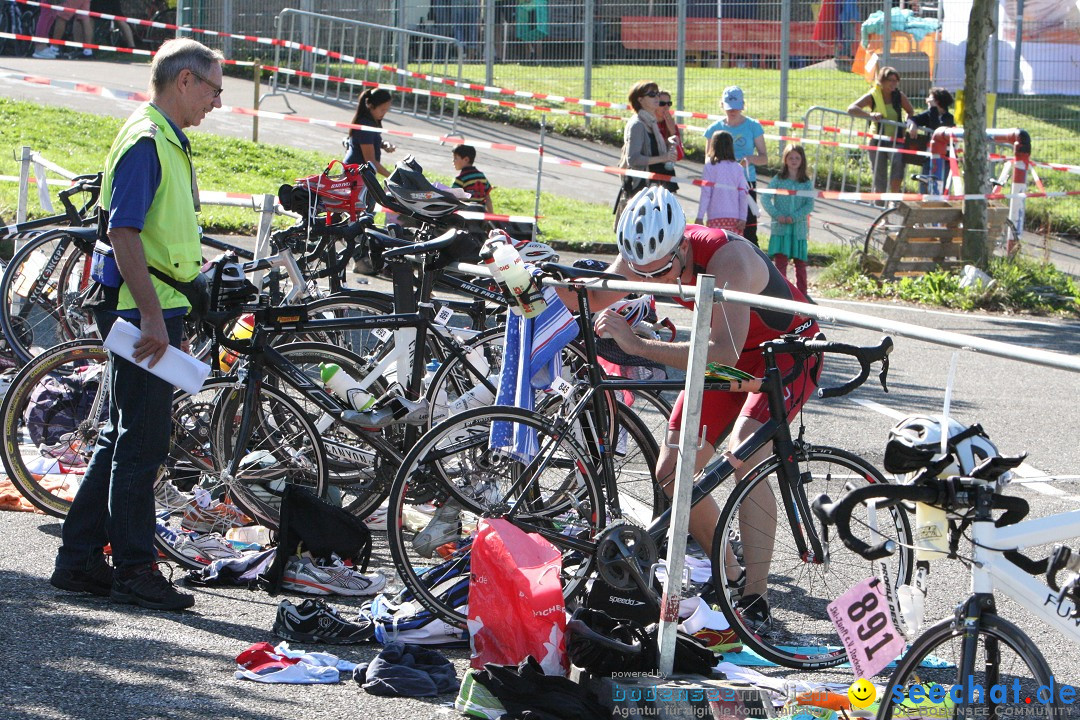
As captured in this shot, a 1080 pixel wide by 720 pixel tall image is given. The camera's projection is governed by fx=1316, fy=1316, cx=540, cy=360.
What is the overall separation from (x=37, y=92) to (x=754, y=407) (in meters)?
17.0

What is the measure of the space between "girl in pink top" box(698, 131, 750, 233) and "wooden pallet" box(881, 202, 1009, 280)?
109 inches

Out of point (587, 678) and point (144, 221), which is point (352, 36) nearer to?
point (144, 221)

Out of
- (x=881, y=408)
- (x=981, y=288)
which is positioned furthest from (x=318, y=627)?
(x=981, y=288)

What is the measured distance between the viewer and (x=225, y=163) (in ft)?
52.8

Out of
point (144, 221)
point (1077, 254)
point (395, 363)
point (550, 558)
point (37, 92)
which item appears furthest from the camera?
point (37, 92)

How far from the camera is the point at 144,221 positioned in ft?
16.4

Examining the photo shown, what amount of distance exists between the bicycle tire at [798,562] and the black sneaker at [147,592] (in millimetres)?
2095

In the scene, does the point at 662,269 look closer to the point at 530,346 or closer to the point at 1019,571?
the point at 530,346

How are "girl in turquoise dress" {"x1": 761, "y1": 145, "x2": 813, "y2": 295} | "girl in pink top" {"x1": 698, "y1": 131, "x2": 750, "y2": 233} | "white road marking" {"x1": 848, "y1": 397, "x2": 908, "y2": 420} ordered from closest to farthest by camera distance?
"white road marking" {"x1": 848, "y1": 397, "x2": 908, "y2": 420}, "girl in pink top" {"x1": 698, "y1": 131, "x2": 750, "y2": 233}, "girl in turquoise dress" {"x1": 761, "y1": 145, "x2": 813, "y2": 295}

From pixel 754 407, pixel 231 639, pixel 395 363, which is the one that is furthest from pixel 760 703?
pixel 395 363

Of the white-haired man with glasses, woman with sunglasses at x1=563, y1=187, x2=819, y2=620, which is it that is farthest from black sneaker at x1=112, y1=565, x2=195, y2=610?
woman with sunglasses at x1=563, y1=187, x2=819, y2=620

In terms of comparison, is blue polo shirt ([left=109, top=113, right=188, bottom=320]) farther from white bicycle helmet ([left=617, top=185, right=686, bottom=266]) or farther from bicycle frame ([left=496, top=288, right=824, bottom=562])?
white bicycle helmet ([left=617, top=185, right=686, bottom=266])

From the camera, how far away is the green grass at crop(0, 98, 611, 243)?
1439 centimetres

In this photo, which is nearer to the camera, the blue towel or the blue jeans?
the blue jeans
